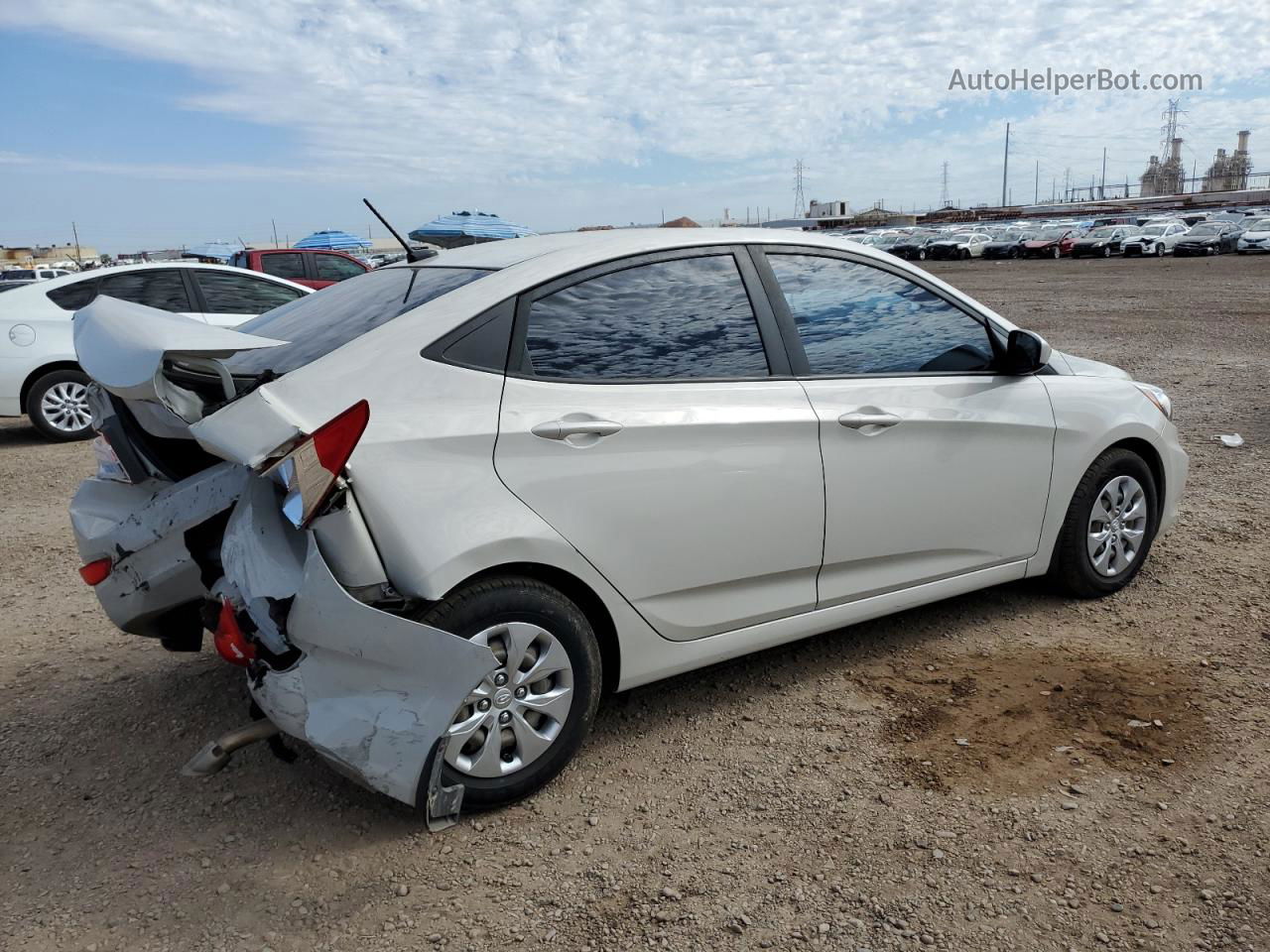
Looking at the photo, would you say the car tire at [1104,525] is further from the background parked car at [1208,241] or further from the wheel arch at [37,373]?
the background parked car at [1208,241]

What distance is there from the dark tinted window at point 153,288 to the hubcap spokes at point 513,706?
7.67m

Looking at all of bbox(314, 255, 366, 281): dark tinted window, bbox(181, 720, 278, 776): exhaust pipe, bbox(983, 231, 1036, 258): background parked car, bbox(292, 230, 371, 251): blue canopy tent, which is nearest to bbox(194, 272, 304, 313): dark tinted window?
bbox(314, 255, 366, 281): dark tinted window

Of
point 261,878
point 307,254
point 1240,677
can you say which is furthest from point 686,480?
point 307,254

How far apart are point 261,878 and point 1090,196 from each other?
537 feet

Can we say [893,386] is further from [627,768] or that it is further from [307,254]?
[307,254]

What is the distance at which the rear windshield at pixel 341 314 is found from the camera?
3.12 metres

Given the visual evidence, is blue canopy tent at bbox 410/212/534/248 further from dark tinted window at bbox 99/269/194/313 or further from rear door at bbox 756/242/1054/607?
rear door at bbox 756/242/1054/607

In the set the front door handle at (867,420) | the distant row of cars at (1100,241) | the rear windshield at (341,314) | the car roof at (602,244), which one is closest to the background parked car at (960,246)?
the distant row of cars at (1100,241)

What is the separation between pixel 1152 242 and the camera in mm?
40938

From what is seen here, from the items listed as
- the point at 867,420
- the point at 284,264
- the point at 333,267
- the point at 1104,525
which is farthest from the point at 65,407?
the point at 1104,525

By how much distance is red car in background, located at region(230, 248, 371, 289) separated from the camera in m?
14.1

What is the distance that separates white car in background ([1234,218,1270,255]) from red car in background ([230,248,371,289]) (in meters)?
35.9

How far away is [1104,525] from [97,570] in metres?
4.06

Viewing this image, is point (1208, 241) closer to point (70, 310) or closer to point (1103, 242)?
point (1103, 242)
